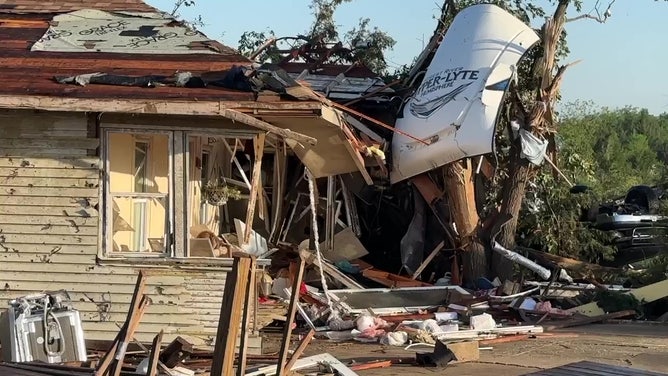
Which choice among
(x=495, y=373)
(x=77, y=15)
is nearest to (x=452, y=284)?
(x=495, y=373)

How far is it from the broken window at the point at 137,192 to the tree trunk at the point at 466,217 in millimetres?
5084

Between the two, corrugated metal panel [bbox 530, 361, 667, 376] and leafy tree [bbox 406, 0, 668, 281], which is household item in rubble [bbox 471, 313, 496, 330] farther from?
corrugated metal panel [bbox 530, 361, 667, 376]

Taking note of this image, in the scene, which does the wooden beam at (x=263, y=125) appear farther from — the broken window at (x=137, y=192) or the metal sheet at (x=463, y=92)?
the metal sheet at (x=463, y=92)

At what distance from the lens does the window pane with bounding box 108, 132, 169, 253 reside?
1085cm

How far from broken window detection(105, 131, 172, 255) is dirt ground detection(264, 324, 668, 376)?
6.77ft

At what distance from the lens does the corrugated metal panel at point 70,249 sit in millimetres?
10492

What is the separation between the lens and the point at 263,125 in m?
10.2

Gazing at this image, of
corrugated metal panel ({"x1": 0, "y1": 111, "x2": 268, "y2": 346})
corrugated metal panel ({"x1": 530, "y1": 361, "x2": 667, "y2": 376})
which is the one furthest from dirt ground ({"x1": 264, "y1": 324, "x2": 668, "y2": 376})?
corrugated metal panel ({"x1": 530, "y1": 361, "x2": 667, "y2": 376})

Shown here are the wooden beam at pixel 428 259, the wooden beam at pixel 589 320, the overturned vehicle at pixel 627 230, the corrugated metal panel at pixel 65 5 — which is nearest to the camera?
the wooden beam at pixel 589 320

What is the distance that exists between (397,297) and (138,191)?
435 cm

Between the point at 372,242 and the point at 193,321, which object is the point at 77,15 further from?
the point at 372,242

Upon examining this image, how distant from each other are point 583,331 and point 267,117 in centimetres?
547

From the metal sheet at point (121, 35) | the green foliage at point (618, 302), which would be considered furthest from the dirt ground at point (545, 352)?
the metal sheet at point (121, 35)

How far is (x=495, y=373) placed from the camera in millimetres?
9703
